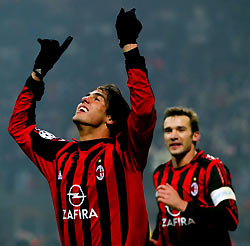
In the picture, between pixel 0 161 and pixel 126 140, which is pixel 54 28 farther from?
pixel 126 140

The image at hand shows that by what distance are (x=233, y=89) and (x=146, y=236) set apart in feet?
47.9

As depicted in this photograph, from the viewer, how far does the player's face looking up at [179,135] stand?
12.0 feet

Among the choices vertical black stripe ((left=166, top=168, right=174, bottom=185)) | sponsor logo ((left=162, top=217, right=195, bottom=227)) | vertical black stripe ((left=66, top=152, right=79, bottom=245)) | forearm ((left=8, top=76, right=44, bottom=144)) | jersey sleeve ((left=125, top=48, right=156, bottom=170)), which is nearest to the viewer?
jersey sleeve ((left=125, top=48, right=156, bottom=170))

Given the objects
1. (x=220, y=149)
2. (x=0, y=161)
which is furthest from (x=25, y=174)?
(x=220, y=149)

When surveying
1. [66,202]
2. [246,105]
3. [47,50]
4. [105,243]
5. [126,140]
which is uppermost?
[246,105]

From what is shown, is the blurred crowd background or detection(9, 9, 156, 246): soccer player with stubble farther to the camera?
the blurred crowd background

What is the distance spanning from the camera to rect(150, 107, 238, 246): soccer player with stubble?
9.05 ft

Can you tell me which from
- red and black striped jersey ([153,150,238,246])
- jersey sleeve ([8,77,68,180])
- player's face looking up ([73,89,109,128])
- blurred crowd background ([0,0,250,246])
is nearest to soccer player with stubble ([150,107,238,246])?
red and black striped jersey ([153,150,238,246])

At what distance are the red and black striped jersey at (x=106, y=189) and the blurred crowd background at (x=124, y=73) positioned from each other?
1014 centimetres

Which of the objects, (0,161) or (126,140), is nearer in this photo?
(126,140)

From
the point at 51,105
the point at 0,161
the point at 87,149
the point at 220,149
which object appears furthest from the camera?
the point at 51,105

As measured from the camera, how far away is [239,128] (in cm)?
1518

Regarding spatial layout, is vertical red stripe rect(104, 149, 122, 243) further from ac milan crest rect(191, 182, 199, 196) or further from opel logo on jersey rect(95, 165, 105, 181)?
ac milan crest rect(191, 182, 199, 196)

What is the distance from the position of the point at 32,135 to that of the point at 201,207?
1.15m
